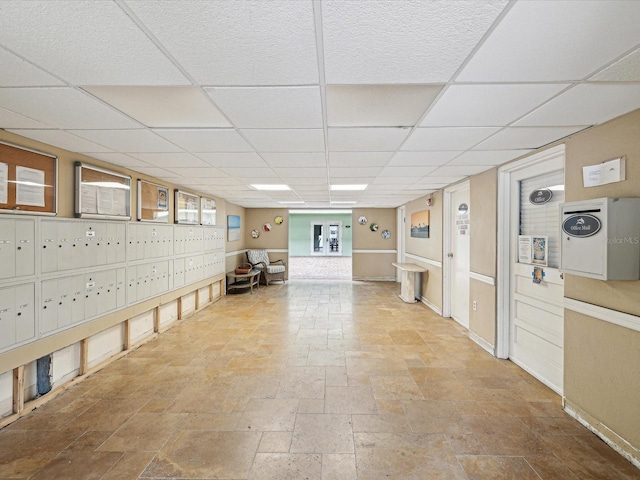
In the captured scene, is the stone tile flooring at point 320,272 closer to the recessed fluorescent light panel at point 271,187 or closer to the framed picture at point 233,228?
the framed picture at point 233,228

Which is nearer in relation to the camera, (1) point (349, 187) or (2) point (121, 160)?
(2) point (121, 160)

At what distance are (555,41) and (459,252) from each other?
418cm

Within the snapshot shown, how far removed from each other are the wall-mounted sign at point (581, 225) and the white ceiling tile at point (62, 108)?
3.53 metres

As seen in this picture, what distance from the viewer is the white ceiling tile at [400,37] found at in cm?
115

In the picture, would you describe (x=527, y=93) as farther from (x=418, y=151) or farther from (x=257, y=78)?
(x=257, y=78)

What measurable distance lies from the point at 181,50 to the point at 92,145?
217cm

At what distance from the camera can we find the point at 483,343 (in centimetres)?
400

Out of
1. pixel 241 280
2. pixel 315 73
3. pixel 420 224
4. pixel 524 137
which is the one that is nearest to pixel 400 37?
pixel 315 73

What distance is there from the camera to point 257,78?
1643 mm

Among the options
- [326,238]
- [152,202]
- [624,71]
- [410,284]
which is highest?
[624,71]

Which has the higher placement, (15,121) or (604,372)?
(15,121)

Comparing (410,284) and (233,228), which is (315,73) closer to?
(410,284)

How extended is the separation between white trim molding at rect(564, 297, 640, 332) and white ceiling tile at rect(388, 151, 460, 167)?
1.75m

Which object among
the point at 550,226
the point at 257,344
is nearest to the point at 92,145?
the point at 257,344
